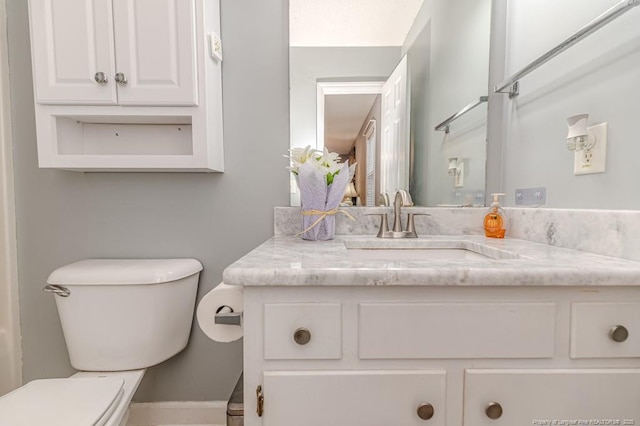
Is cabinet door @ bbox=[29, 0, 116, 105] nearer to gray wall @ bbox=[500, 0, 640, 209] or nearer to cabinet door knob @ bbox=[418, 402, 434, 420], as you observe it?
cabinet door knob @ bbox=[418, 402, 434, 420]

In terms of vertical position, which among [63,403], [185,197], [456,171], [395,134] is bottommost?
[63,403]

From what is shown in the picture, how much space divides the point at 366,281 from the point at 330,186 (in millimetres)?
479

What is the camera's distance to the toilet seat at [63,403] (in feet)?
2.40

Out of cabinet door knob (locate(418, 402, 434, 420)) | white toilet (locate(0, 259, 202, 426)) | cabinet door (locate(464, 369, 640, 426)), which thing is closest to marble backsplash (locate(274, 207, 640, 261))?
cabinet door (locate(464, 369, 640, 426))

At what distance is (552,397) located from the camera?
2.00 feet

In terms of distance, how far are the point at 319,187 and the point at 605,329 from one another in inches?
29.2

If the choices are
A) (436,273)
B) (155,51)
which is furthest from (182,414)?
(155,51)

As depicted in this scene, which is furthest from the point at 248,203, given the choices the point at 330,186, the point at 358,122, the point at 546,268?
the point at 546,268

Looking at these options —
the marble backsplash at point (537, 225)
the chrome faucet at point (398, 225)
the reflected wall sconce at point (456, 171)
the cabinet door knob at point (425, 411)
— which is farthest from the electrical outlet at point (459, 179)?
the cabinet door knob at point (425, 411)

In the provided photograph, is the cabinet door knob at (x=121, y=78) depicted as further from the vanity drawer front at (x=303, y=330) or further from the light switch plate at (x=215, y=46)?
the vanity drawer front at (x=303, y=330)

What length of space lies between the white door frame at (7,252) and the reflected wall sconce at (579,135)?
1910 mm

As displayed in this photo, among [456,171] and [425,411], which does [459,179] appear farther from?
[425,411]

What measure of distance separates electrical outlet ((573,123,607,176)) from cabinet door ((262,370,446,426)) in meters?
0.72

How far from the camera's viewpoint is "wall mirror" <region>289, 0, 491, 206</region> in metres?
1.18
